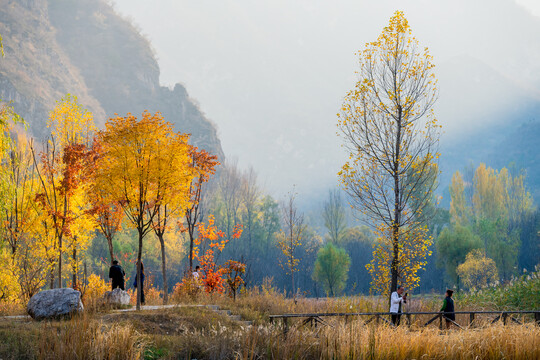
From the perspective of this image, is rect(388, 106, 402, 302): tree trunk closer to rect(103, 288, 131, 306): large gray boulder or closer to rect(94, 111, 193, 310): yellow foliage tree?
rect(94, 111, 193, 310): yellow foliage tree


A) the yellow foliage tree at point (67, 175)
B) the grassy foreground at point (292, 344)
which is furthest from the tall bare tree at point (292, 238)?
the grassy foreground at point (292, 344)

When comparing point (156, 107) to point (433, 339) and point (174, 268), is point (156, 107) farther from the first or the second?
point (433, 339)

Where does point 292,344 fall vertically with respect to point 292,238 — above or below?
below

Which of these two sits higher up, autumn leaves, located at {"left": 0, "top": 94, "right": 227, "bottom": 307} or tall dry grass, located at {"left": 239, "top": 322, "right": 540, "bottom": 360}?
autumn leaves, located at {"left": 0, "top": 94, "right": 227, "bottom": 307}

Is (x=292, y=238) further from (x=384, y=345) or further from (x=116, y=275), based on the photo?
(x=384, y=345)

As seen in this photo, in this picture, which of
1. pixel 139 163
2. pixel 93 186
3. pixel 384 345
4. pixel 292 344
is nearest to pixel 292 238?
pixel 93 186

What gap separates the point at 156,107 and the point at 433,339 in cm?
10277

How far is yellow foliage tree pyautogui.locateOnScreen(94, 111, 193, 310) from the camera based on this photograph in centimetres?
1397

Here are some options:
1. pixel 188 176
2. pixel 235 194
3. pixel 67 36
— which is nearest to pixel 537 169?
pixel 235 194

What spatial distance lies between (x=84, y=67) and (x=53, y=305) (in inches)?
4267

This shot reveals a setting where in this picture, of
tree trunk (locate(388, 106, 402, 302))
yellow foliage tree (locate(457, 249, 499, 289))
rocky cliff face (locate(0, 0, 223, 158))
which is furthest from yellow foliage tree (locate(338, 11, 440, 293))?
rocky cliff face (locate(0, 0, 223, 158))

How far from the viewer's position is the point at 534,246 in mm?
49000

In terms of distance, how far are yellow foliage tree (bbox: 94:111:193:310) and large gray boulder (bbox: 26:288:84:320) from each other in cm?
243

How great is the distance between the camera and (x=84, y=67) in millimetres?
108688
